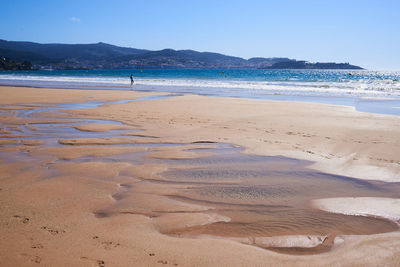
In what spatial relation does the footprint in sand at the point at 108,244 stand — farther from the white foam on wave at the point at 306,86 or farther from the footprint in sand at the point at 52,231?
the white foam on wave at the point at 306,86

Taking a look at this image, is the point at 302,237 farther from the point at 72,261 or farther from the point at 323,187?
the point at 72,261

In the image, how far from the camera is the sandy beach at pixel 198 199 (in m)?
2.88

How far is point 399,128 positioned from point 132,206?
937 centimetres

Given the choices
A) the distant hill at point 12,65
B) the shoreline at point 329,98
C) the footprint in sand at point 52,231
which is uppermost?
the distant hill at point 12,65

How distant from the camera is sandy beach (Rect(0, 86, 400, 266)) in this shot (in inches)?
114

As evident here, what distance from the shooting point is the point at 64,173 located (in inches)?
203

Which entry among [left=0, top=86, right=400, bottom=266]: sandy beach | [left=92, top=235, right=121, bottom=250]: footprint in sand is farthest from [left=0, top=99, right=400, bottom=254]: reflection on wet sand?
[left=92, top=235, right=121, bottom=250]: footprint in sand

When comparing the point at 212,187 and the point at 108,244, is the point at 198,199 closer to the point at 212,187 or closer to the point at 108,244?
the point at 212,187

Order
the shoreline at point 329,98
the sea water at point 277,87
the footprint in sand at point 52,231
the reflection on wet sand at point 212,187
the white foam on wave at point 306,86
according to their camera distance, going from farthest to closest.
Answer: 1. the white foam on wave at point 306,86
2. the sea water at point 277,87
3. the shoreline at point 329,98
4. the reflection on wet sand at point 212,187
5. the footprint in sand at point 52,231

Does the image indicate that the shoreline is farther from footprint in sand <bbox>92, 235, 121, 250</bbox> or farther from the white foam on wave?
footprint in sand <bbox>92, 235, 121, 250</bbox>

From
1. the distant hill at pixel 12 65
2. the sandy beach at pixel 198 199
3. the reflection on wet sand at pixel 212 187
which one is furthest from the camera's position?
the distant hill at pixel 12 65

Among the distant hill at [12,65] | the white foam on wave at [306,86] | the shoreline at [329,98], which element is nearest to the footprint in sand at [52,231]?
the shoreline at [329,98]

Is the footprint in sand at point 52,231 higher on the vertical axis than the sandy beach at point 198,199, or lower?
lower

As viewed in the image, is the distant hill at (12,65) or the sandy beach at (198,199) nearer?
the sandy beach at (198,199)
